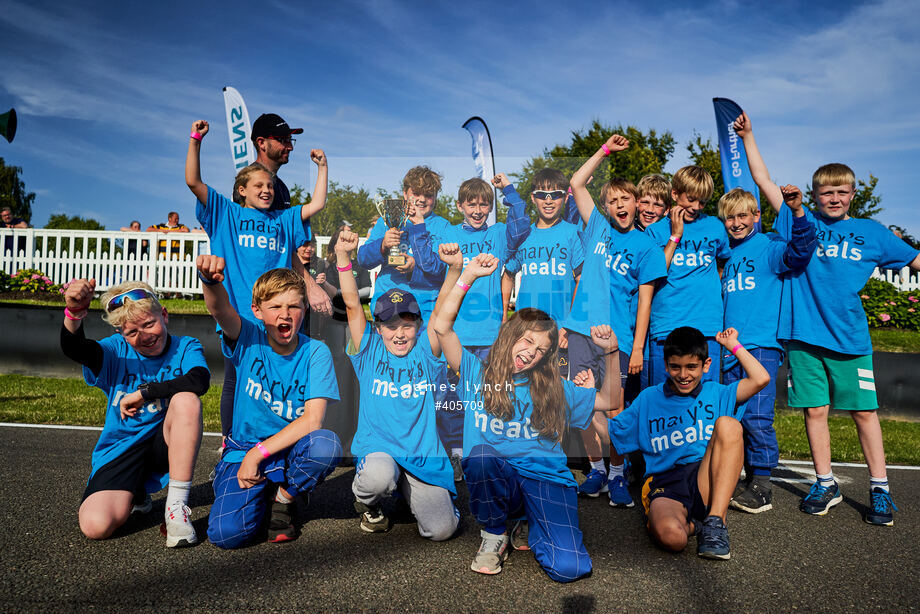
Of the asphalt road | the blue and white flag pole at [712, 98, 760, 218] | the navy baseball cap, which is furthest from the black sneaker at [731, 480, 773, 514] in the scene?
the blue and white flag pole at [712, 98, 760, 218]

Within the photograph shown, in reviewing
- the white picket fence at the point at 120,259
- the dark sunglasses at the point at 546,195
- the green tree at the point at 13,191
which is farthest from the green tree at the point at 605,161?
the green tree at the point at 13,191

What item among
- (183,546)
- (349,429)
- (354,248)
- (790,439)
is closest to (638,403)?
(354,248)

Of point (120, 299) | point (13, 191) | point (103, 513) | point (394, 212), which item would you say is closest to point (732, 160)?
point (394, 212)

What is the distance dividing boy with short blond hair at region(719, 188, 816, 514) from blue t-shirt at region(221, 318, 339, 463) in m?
2.63

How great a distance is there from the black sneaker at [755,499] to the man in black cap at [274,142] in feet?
11.4

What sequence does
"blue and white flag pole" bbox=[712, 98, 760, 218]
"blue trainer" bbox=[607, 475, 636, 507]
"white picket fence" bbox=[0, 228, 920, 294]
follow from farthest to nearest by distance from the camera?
1. "white picket fence" bbox=[0, 228, 920, 294]
2. "blue and white flag pole" bbox=[712, 98, 760, 218]
3. "blue trainer" bbox=[607, 475, 636, 507]

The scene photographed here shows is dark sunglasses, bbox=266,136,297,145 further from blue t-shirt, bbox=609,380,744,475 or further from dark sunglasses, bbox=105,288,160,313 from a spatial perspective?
blue t-shirt, bbox=609,380,744,475

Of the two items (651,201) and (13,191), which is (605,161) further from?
(13,191)

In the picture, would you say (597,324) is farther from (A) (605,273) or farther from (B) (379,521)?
(B) (379,521)

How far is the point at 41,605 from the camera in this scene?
7.27 ft

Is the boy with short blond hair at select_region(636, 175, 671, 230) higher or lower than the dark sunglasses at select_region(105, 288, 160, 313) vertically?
higher

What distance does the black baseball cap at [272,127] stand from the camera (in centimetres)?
410

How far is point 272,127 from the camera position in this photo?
4.12 meters

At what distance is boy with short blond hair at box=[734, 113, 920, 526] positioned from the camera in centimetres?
383
